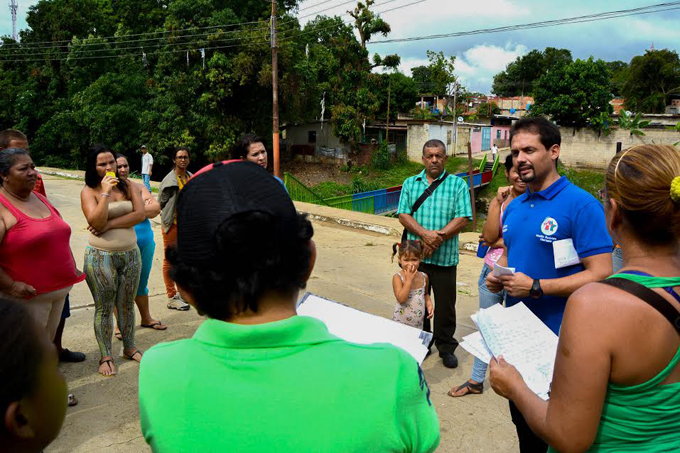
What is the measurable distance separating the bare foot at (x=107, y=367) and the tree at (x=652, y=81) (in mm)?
47542

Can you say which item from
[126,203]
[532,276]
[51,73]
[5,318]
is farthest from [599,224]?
[51,73]

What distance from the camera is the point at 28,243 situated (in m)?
3.30

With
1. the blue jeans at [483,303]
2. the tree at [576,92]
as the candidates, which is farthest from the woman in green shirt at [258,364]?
the tree at [576,92]

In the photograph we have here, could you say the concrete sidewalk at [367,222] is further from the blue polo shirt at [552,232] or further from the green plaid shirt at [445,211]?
the blue polo shirt at [552,232]

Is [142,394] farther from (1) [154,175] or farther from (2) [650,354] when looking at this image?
(1) [154,175]

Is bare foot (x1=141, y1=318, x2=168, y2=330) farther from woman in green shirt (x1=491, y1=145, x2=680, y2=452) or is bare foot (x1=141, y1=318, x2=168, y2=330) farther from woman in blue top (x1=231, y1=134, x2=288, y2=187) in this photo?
woman in green shirt (x1=491, y1=145, x2=680, y2=452)

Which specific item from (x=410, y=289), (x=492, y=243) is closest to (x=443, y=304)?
(x=410, y=289)

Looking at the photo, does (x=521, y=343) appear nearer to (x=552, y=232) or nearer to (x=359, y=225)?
(x=552, y=232)

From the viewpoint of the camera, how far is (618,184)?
4.81 ft

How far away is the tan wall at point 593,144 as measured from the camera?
29.6 meters

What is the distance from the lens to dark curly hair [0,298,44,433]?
88cm

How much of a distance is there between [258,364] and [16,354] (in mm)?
427

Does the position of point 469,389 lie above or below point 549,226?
below

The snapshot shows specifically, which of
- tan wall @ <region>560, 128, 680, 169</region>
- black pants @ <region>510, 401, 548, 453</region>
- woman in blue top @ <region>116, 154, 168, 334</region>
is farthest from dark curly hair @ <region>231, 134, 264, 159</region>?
tan wall @ <region>560, 128, 680, 169</region>
